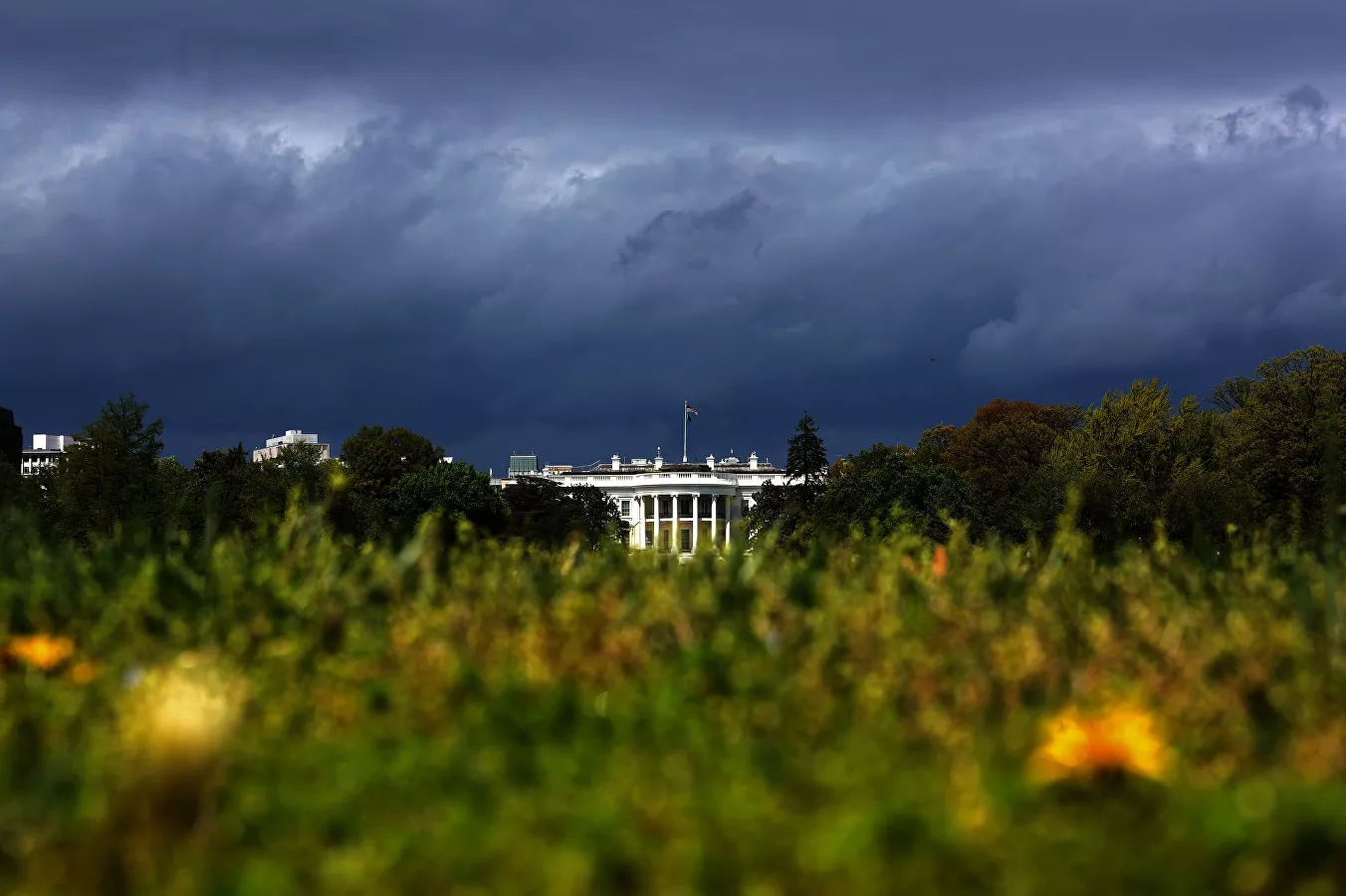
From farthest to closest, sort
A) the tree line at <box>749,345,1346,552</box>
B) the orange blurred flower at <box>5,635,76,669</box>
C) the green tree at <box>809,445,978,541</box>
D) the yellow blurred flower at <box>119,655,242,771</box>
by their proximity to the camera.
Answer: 1. the green tree at <box>809,445,978,541</box>
2. the tree line at <box>749,345,1346,552</box>
3. the orange blurred flower at <box>5,635,76,669</box>
4. the yellow blurred flower at <box>119,655,242,771</box>

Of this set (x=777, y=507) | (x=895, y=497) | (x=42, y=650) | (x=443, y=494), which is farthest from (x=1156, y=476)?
(x=42, y=650)

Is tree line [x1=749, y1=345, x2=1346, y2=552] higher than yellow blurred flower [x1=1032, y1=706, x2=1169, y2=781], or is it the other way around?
tree line [x1=749, y1=345, x2=1346, y2=552]

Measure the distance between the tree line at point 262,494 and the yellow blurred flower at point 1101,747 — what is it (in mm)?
4317

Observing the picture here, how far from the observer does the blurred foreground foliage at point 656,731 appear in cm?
381

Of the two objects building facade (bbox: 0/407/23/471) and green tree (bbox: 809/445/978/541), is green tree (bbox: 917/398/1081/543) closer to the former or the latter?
green tree (bbox: 809/445/978/541)

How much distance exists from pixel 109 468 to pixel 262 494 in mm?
13121

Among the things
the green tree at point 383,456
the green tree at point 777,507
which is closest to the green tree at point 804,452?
the green tree at point 777,507

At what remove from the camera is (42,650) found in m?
6.32

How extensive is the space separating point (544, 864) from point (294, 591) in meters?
3.38

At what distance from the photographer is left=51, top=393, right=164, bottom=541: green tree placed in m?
38.3

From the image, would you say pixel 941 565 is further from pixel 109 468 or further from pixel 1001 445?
pixel 1001 445

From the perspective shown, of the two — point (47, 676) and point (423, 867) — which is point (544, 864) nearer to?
point (423, 867)

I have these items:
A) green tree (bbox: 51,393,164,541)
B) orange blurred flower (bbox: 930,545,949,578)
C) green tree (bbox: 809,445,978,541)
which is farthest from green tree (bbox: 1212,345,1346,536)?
orange blurred flower (bbox: 930,545,949,578)

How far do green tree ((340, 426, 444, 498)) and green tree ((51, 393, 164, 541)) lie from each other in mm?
44046
